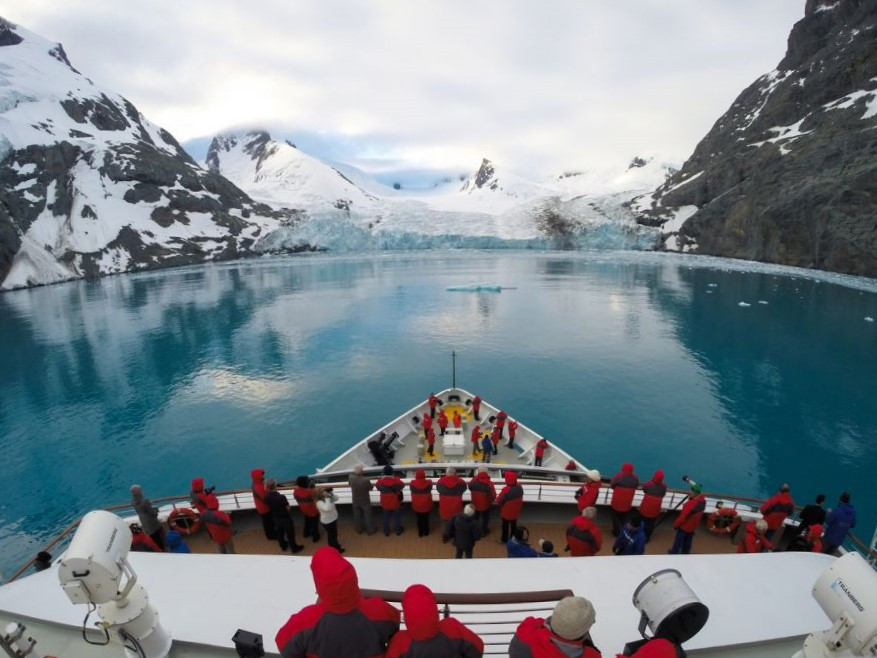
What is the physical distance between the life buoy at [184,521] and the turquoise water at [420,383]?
11000 millimetres

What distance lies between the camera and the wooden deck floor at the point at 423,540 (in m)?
9.31

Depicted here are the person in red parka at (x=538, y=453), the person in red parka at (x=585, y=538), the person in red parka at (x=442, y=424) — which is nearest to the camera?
the person in red parka at (x=585, y=538)

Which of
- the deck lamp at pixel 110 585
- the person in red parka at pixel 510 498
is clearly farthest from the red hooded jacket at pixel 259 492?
the person in red parka at pixel 510 498

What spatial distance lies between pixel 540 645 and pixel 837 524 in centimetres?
969

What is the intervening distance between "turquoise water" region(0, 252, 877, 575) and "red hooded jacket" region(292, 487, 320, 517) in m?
12.9

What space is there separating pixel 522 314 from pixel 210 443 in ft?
126

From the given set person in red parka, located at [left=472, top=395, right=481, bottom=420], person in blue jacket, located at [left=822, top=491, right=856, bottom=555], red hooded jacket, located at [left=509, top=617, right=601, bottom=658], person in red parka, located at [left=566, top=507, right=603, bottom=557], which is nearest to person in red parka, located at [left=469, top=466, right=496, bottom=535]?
person in red parka, located at [left=566, top=507, right=603, bottom=557]

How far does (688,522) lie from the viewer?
8.72 meters

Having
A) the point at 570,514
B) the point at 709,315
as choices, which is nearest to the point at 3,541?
the point at 570,514

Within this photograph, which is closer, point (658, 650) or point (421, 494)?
point (658, 650)

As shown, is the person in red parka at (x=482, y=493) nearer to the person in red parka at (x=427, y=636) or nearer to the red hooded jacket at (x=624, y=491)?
the red hooded jacket at (x=624, y=491)

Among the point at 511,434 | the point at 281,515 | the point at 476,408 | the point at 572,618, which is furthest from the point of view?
the point at 476,408

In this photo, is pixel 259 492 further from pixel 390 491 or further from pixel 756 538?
pixel 756 538

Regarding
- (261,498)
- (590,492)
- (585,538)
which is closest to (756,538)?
(590,492)
